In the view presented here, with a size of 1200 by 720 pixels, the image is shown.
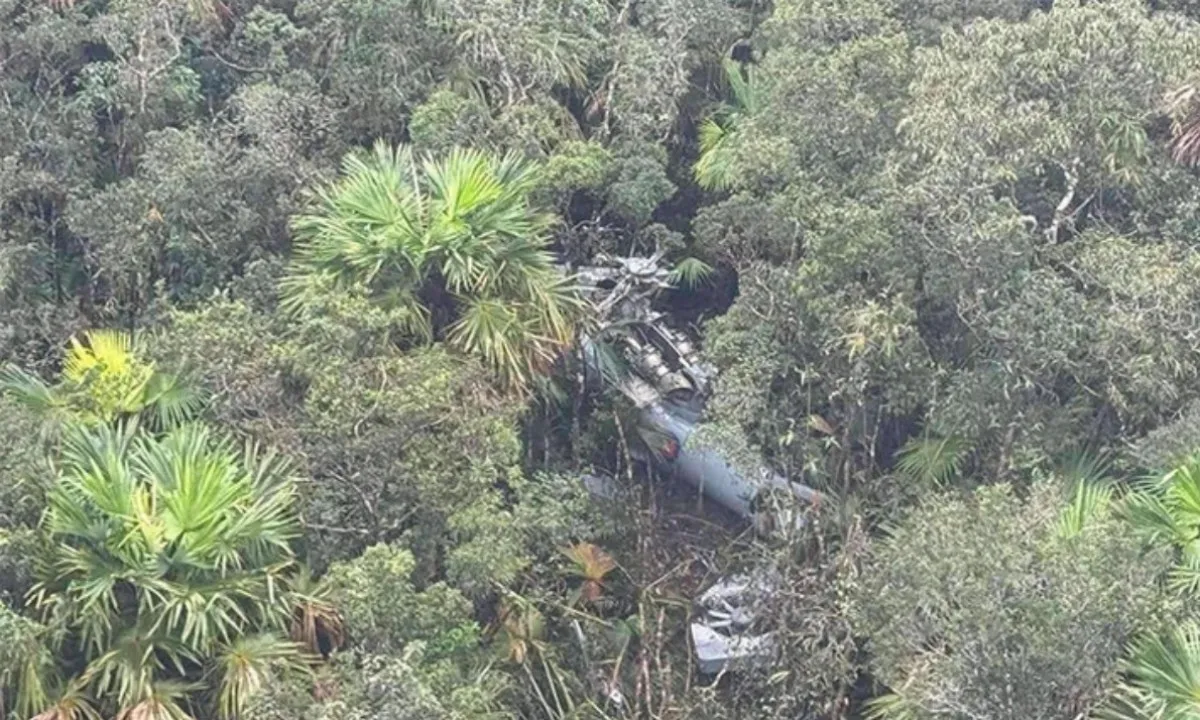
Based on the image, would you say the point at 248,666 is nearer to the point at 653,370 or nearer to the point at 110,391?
the point at 110,391

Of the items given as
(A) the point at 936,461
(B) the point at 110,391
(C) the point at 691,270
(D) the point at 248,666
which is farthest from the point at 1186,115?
(B) the point at 110,391

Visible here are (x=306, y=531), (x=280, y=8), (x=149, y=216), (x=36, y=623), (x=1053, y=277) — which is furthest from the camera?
(x=280, y=8)

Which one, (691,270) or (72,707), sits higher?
(691,270)

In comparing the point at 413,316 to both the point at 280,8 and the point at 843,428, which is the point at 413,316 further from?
the point at 280,8

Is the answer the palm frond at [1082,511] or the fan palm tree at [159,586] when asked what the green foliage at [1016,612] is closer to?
the palm frond at [1082,511]

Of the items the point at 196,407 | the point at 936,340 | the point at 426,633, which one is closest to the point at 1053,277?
the point at 936,340
